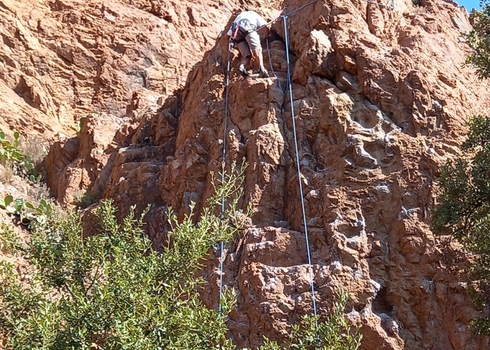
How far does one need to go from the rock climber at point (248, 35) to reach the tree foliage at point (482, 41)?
3287 mm

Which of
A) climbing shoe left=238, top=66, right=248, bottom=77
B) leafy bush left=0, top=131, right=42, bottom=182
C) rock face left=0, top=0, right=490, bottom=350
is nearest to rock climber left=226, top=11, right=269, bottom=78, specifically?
climbing shoe left=238, top=66, right=248, bottom=77

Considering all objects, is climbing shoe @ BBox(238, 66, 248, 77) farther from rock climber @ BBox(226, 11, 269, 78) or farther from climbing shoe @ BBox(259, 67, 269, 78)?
climbing shoe @ BBox(259, 67, 269, 78)

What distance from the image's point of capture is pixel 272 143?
9.70 m

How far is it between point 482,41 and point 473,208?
1931mm

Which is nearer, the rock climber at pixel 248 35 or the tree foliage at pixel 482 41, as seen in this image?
the tree foliage at pixel 482 41

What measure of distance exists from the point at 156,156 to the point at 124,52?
22.5 feet

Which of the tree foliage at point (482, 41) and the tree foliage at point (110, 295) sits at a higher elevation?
the tree foliage at point (482, 41)

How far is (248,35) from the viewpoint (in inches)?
439

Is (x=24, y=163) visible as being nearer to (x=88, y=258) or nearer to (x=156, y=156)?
(x=156, y=156)

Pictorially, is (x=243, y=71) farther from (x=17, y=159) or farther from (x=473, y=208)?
(x=17, y=159)

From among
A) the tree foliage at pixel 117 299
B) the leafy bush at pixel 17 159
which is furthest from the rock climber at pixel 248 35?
the leafy bush at pixel 17 159

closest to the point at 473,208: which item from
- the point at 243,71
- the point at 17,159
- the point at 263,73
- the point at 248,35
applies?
the point at 263,73

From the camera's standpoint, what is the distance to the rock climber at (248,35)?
1094 cm

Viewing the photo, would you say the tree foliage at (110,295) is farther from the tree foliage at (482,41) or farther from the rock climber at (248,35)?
the rock climber at (248,35)
